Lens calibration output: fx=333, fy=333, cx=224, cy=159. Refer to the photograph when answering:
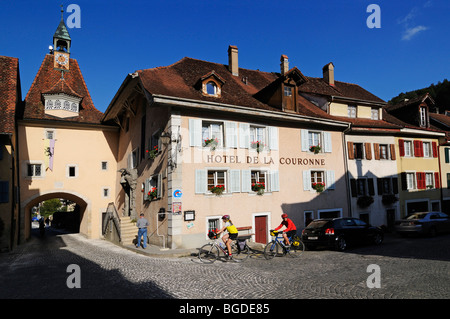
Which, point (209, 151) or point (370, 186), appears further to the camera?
point (370, 186)

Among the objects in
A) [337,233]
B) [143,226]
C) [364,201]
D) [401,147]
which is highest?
[401,147]

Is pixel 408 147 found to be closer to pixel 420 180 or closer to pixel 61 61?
pixel 420 180

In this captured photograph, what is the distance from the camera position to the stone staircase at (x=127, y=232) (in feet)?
57.4

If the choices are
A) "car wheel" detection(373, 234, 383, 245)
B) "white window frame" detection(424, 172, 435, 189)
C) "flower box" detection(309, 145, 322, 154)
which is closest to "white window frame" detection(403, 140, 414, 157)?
"white window frame" detection(424, 172, 435, 189)

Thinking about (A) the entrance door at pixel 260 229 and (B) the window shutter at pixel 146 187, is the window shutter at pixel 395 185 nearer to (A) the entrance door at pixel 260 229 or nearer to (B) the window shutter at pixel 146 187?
(A) the entrance door at pixel 260 229

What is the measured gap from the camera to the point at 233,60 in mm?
22297

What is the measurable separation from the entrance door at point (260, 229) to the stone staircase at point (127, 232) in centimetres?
650

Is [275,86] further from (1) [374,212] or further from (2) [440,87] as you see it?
(2) [440,87]

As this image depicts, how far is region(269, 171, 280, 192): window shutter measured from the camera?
17.5m

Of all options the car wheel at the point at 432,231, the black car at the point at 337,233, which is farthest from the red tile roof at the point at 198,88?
the car wheel at the point at 432,231

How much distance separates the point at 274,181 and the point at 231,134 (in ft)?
11.4

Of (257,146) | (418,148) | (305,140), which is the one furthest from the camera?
(418,148)

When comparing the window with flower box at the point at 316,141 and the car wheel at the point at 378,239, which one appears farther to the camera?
the window with flower box at the point at 316,141

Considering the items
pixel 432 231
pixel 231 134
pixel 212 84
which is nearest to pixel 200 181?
pixel 231 134
